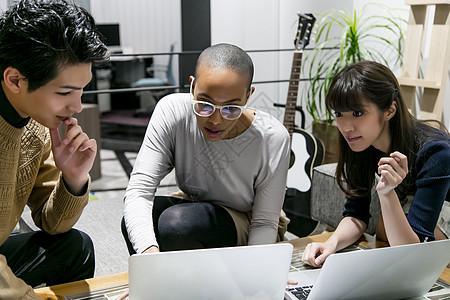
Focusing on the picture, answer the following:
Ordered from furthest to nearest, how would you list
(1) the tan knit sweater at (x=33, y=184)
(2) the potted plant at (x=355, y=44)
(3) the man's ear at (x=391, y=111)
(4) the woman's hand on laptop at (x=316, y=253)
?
(2) the potted plant at (x=355, y=44), (3) the man's ear at (x=391, y=111), (4) the woman's hand on laptop at (x=316, y=253), (1) the tan knit sweater at (x=33, y=184)

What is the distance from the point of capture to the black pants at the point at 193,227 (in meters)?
1.70

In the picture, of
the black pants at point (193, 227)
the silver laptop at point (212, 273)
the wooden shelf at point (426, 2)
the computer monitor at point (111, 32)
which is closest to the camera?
the silver laptop at point (212, 273)

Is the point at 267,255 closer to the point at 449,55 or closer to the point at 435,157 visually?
the point at 435,157

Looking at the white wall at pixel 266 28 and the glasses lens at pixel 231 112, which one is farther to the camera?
Answer: the white wall at pixel 266 28

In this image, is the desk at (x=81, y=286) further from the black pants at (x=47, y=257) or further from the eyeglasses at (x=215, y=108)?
the eyeglasses at (x=215, y=108)

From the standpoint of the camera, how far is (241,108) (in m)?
1.49

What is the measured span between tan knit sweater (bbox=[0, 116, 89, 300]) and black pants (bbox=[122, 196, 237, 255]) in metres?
0.28

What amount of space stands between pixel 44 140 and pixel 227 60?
57 centimetres

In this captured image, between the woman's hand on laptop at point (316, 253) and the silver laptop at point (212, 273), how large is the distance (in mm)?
296

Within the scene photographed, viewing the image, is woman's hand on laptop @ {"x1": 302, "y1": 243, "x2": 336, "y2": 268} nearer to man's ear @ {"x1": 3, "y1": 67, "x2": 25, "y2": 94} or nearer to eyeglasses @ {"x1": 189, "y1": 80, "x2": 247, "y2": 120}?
eyeglasses @ {"x1": 189, "y1": 80, "x2": 247, "y2": 120}

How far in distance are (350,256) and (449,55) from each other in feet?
6.67

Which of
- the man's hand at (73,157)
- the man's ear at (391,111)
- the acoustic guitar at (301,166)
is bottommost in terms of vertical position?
the acoustic guitar at (301,166)

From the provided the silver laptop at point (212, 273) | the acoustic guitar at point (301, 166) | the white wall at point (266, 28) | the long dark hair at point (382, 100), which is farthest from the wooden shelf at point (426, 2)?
the silver laptop at point (212, 273)

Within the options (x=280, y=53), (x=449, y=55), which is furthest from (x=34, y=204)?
(x=280, y=53)
